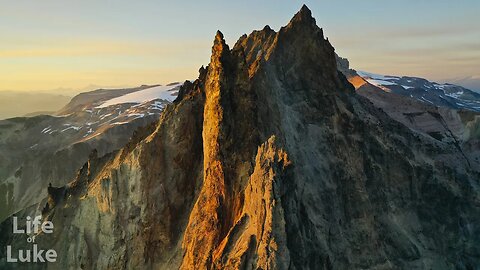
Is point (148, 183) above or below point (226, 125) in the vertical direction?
below

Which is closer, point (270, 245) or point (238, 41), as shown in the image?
point (270, 245)

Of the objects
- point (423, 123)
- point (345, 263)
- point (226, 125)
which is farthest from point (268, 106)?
point (423, 123)

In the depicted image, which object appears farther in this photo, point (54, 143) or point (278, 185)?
point (54, 143)

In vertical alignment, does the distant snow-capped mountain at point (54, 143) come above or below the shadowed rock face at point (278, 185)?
below

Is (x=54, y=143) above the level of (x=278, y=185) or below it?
below

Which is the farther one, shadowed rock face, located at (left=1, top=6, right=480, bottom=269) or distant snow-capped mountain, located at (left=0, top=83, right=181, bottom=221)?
distant snow-capped mountain, located at (left=0, top=83, right=181, bottom=221)

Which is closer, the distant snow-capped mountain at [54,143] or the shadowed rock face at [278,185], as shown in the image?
the shadowed rock face at [278,185]

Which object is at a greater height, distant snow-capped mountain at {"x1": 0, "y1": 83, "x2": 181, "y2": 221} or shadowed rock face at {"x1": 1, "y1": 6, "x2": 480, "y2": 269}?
shadowed rock face at {"x1": 1, "y1": 6, "x2": 480, "y2": 269}

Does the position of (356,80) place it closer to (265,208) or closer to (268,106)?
(268,106)
